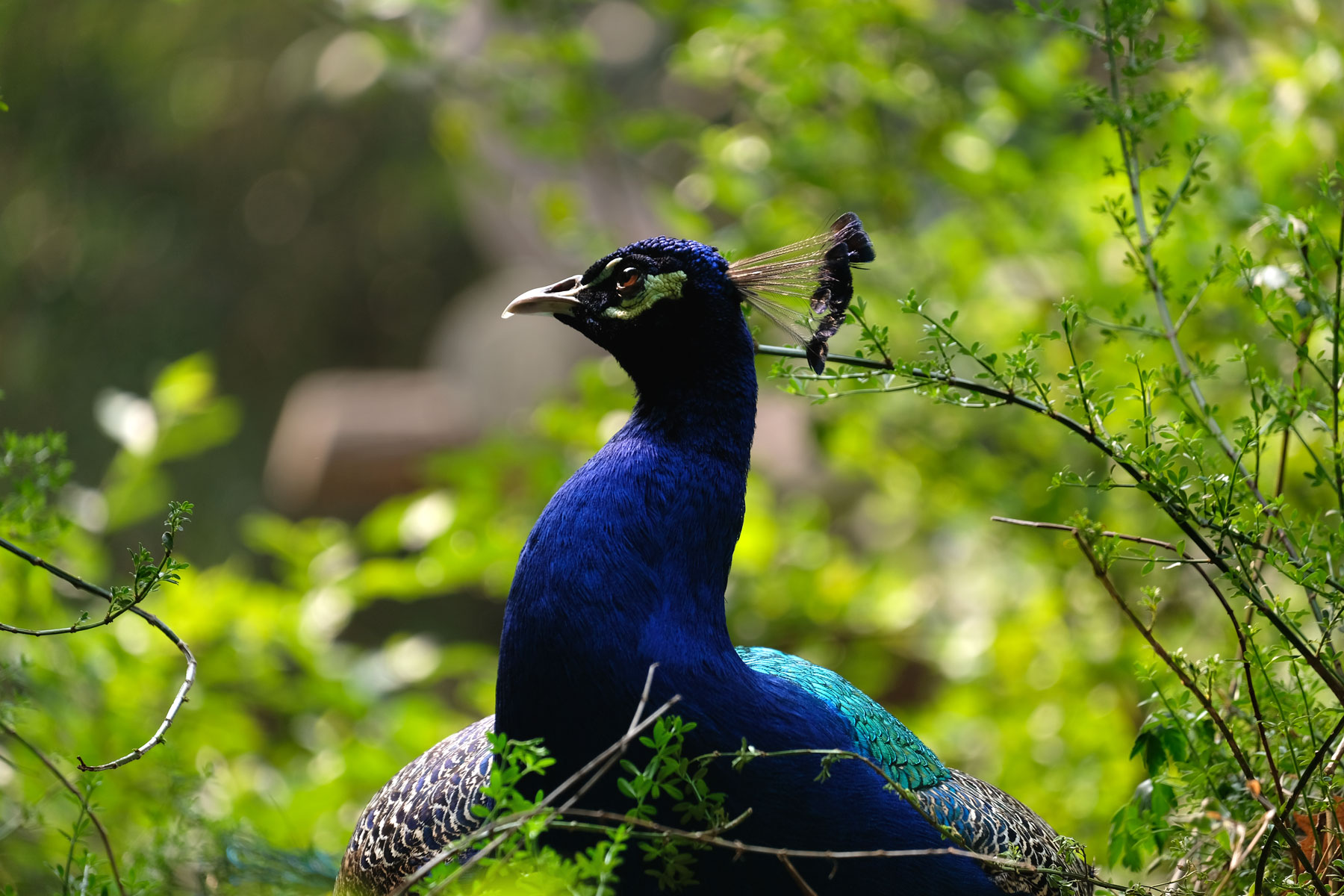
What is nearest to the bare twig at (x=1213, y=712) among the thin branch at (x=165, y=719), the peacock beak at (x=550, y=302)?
the peacock beak at (x=550, y=302)

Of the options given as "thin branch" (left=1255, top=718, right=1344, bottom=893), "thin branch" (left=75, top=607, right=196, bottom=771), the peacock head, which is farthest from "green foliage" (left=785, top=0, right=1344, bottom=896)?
"thin branch" (left=75, top=607, right=196, bottom=771)

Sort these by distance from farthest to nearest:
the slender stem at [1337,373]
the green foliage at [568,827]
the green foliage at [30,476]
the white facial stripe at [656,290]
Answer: the white facial stripe at [656,290]
the green foliage at [30,476]
the slender stem at [1337,373]
the green foliage at [568,827]

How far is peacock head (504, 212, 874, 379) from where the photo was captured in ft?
5.47

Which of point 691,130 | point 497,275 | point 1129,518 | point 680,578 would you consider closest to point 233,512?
point 497,275

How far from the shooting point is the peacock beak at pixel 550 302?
5.78 ft

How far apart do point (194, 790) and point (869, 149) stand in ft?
8.32

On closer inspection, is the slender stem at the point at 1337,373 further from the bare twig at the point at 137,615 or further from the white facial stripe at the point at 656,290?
the bare twig at the point at 137,615

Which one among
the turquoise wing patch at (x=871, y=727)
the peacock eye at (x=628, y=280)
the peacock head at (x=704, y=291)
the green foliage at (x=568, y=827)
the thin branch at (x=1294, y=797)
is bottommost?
the thin branch at (x=1294, y=797)

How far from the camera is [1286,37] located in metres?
3.40

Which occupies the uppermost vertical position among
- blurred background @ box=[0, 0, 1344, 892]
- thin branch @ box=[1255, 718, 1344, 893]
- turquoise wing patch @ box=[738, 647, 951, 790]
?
blurred background @ box=[0, 0, 1344, 892]

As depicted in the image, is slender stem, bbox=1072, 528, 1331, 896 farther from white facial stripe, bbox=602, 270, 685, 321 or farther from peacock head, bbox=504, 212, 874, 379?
white facial stripe, bbox=602, 270, 685, 321

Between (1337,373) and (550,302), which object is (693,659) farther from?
(1337,373)

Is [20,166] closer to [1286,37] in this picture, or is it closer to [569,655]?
[1286,37]

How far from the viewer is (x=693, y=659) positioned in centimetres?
147
